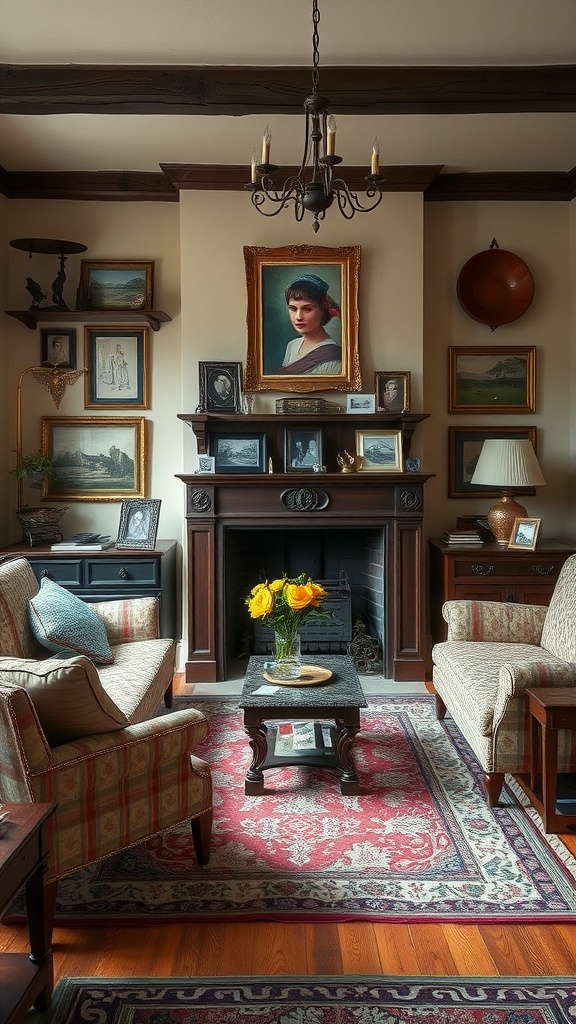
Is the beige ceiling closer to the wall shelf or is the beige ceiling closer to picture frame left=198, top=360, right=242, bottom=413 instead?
the wall shelf

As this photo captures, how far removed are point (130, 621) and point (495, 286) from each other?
321cm

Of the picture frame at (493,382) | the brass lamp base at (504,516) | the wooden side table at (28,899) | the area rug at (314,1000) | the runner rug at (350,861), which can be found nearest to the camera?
the wooden side table at (28,899)

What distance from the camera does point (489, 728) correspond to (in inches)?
119

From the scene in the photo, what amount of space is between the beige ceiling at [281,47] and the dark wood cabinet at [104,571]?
2.40 metres

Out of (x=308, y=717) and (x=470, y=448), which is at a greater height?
(x=470, y=448)

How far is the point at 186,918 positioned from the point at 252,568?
318 cm

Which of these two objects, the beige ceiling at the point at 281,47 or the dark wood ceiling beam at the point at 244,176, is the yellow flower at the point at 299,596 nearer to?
the beige ceiling at the point at 281,47

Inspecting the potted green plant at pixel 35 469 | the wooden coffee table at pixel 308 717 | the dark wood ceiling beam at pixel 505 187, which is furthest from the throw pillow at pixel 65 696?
the dark wood ceiling beam at pixel 505 187

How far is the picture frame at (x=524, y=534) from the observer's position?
4762 millimetres

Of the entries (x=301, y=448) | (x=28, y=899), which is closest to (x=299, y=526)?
(x=301, y=448)

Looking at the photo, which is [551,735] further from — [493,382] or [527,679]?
[493,382]

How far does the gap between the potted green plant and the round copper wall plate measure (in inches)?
115

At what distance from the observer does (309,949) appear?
219 cm

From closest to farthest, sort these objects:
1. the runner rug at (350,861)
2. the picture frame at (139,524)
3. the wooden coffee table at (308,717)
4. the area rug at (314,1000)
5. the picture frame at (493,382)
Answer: the area rug at (314,1000)
the runner rug at (350,861)
the wooden coffee table at (308,717)
the picture frame at (139,524)
the picture frame at (493,382)
